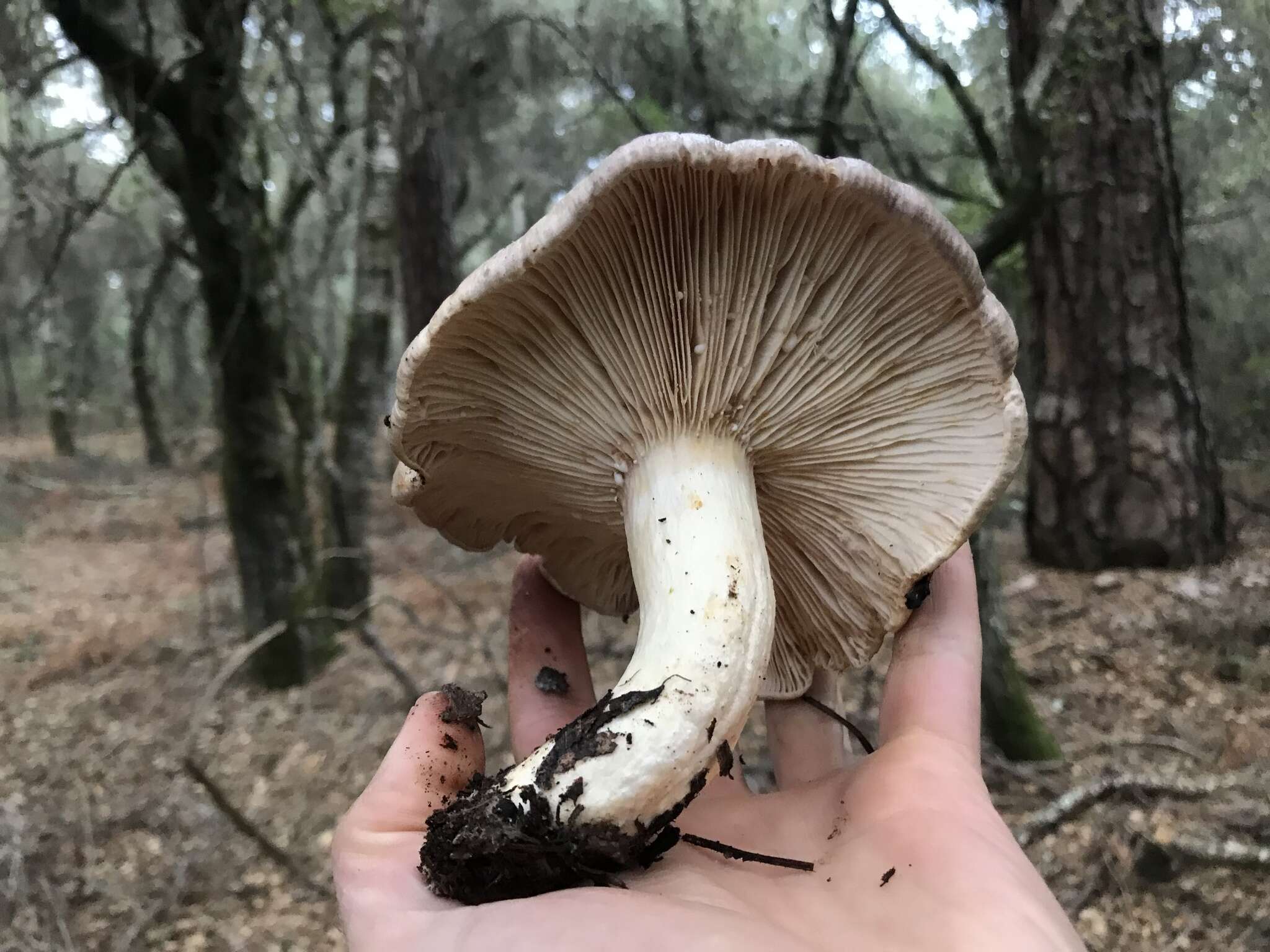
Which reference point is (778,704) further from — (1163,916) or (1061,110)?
(1061,110)

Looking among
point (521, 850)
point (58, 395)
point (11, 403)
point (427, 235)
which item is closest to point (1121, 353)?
point (521, 850)

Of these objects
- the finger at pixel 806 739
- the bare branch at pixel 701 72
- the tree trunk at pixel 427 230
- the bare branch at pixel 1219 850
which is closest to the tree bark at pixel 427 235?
the tree trunk at pixel 427 230

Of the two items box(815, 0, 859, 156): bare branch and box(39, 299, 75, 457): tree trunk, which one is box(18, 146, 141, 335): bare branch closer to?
box(815, 0, 859, 156): bare branch

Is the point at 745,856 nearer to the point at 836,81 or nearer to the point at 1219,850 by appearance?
the point at 1219,850

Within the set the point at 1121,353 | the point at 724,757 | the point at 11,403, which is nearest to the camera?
the point at 724,757

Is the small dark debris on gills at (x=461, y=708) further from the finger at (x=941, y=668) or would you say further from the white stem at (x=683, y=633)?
the finger at (x=941, y=668)

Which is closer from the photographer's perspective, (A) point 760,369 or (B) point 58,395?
(A) point 760,369

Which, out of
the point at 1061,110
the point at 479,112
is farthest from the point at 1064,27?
the point at 479,112

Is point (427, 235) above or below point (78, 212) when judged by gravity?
above
